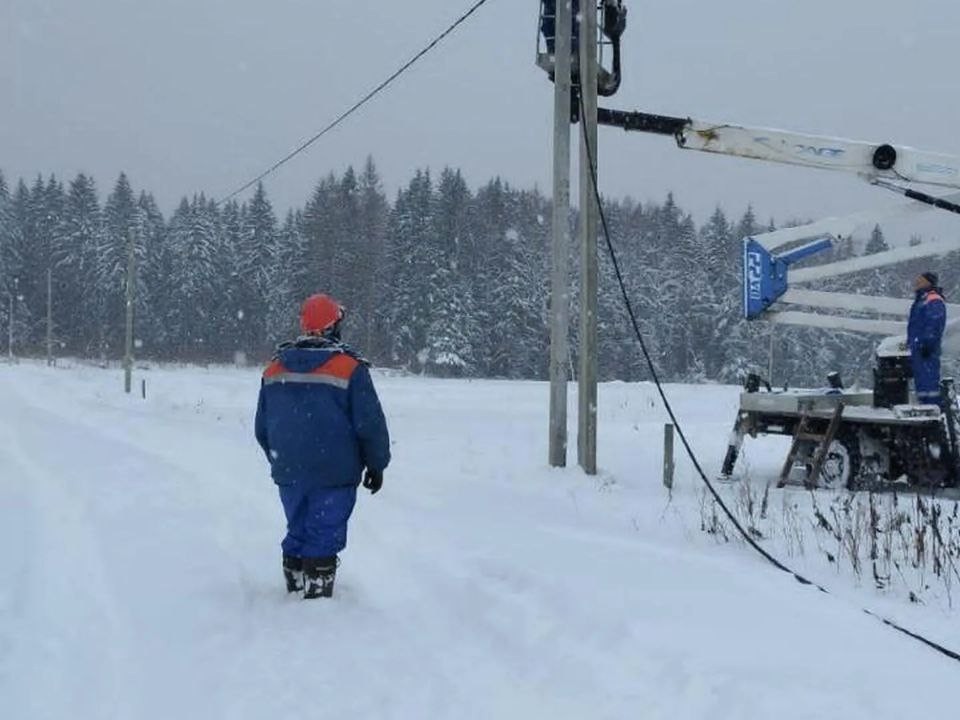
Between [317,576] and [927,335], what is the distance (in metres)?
7.85

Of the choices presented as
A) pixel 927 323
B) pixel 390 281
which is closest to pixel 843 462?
pixel 927 323

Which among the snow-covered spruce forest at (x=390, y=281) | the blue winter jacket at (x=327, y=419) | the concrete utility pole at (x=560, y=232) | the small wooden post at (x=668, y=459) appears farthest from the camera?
the snow-covered spruce forest at (x=390, y=281)

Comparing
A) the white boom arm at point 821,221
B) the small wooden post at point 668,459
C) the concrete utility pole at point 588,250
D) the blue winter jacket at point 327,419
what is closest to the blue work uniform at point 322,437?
the blue winter jacket at point 327,419

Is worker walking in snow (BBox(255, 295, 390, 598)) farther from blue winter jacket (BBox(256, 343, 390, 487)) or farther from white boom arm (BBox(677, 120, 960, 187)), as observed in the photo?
white boom arm (BBox(677, 120, 960, 187))

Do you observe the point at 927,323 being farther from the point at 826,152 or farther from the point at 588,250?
the point at 588,250

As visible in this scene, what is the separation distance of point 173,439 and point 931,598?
42.5 feet

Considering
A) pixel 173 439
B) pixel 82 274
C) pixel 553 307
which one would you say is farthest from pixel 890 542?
pixel 82 274

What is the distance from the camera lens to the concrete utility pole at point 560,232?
1134 centimetres

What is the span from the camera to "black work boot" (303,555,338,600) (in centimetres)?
551

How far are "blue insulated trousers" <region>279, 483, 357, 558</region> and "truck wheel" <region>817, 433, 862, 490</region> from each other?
7.40 meters

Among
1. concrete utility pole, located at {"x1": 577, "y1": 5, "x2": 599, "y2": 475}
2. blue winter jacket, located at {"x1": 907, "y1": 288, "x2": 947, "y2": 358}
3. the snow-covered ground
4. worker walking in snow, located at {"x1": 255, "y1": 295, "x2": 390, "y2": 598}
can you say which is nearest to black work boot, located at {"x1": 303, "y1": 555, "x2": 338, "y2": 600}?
worker walking in snow, located at {"x1": 255, "y1": 295, "x2": 390, "y2": 598}

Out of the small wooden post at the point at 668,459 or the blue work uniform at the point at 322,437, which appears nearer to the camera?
the blue work uniform at the point at 322,437

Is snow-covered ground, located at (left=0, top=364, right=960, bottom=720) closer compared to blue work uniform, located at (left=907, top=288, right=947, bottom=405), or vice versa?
snow-covered ground, located at (left=0, top=364, right=960, bottom=720)

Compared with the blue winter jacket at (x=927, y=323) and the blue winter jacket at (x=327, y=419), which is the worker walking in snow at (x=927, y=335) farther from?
the blue winter jacket at (x=327, y=419)
